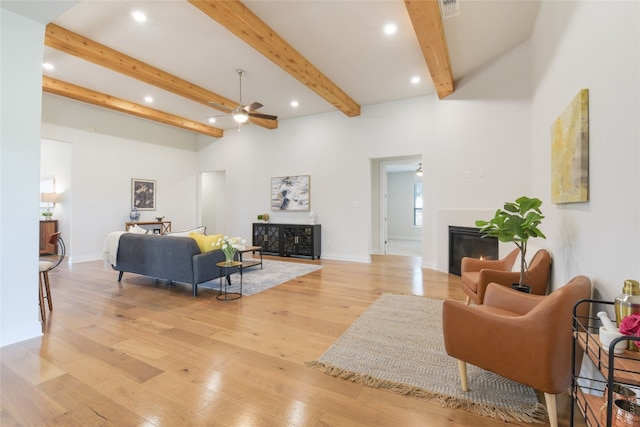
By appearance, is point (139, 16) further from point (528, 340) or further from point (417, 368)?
point (528, 340)

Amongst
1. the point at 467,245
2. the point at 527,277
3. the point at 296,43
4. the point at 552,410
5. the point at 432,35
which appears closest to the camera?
the point at 552,410

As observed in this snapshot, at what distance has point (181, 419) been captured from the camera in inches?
61.2

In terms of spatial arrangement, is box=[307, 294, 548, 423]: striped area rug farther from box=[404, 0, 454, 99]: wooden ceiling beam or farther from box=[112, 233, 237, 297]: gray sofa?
box=[404, 0, 454, 99]: wooden ceiling beam

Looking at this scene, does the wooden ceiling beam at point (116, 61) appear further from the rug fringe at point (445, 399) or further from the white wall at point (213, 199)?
the white wall at point (213, 199)

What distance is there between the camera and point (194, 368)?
2.05 metres

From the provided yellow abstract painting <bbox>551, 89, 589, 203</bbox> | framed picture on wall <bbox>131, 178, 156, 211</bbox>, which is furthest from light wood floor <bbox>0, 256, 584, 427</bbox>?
framed picture on wall <bbox>131, 178, 156, 211</bbox>

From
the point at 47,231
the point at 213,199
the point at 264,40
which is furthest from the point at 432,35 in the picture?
the point at 213,199

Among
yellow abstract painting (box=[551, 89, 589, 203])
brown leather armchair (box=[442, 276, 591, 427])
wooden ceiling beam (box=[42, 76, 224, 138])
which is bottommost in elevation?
brown leather armchair (box=[442, 276, 591, 427])

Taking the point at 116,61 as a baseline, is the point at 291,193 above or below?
below

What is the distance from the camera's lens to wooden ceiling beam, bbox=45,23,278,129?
11.9 feet

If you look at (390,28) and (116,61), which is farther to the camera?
(116,61)

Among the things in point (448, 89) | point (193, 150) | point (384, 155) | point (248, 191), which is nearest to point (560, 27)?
point (448, 89)

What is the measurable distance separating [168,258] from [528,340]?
400 cm

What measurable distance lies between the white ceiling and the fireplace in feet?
8.77
